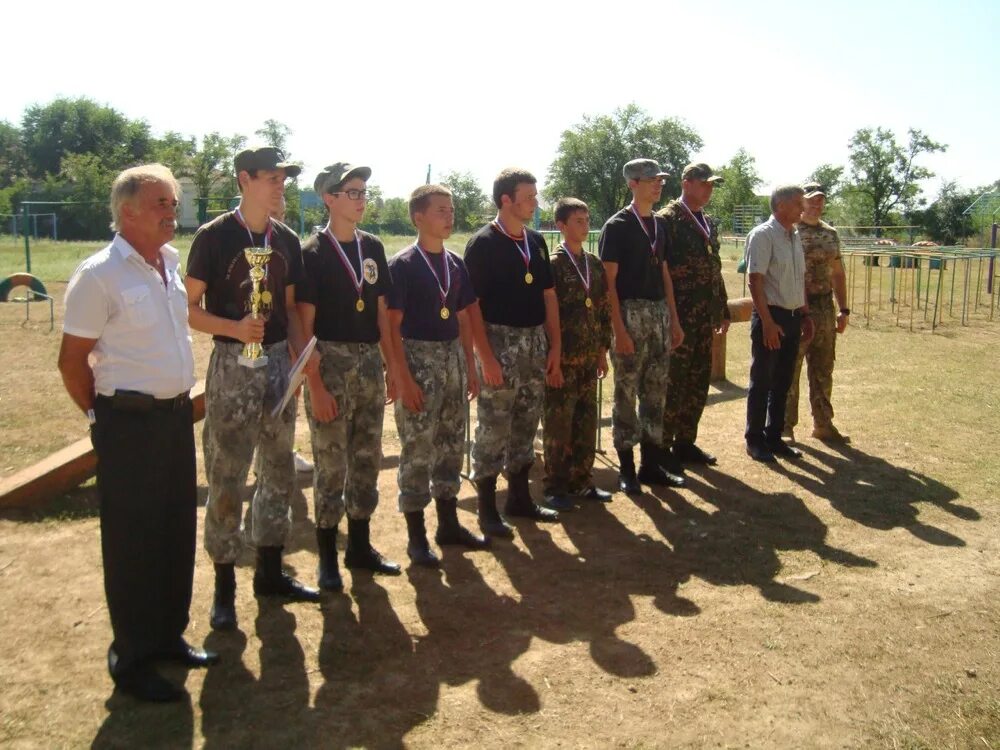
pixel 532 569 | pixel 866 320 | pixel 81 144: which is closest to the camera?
pixel 532 569

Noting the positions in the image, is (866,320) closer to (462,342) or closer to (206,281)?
(462,342)

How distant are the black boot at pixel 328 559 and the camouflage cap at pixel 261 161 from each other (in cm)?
184

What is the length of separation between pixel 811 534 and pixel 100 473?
412 cm

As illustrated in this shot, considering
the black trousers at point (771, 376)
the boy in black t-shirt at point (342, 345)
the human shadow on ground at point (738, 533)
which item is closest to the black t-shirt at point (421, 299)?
the boy in black t-shirt at point (342, 345)

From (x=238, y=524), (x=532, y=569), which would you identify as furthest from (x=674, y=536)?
(x=238, y=524)

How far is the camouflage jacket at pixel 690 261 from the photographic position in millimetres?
6473

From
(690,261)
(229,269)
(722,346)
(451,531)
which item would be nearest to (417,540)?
(451,531)

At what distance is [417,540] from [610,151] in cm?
6707

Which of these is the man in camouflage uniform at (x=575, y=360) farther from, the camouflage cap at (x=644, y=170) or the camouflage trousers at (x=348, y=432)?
the camouflage trousers at (x=348, y=432)

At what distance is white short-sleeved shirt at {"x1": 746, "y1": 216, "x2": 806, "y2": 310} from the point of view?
6.83m

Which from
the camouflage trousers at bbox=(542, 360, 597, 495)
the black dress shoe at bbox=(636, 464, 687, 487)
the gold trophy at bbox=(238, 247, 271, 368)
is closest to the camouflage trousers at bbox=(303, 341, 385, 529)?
the gold trophy at bbox=(238, 247, 271, 368)

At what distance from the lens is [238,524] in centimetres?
404

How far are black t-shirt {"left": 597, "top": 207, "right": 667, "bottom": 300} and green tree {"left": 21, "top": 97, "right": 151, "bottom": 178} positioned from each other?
2779 inches

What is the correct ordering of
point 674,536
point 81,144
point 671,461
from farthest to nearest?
point 81,144 → point 671,461 → point 674,536
